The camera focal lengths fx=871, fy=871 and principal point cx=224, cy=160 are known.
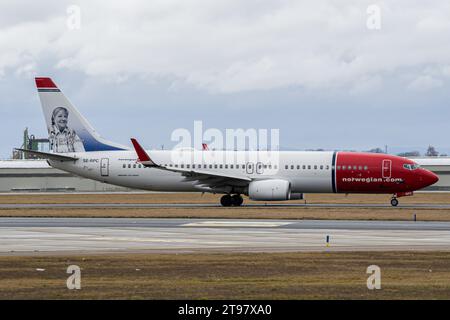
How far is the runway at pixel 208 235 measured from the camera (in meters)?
32.8

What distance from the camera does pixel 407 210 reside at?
57000 mm

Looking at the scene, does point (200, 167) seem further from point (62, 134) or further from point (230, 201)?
point (62, 134)

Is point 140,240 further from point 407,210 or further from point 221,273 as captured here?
point 407,210

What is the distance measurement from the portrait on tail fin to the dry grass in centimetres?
3863

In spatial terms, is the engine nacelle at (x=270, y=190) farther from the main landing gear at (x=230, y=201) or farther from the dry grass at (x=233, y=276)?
the dry grass at (x=233, y=276)

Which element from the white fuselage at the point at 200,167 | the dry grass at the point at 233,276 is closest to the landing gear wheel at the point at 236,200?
the white fuselage at the point at 200,167

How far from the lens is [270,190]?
6178cm

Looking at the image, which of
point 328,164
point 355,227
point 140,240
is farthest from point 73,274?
point 328,164

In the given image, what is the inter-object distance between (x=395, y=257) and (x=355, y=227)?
13202mm

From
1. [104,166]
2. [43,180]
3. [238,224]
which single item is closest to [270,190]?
[104,166]

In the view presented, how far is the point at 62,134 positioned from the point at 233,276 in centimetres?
4518

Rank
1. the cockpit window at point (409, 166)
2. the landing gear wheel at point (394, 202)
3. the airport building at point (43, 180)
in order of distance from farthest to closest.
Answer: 1. the airport building at point (43, 180)
2. the landing gear wheel at point (394, 202)
3. the cockpit window at point (409, 166)

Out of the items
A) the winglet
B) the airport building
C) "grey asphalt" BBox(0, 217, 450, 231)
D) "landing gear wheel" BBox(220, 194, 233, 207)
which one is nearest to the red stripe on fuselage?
"landing gear wheel" BBox(220, 194, 233, 207)

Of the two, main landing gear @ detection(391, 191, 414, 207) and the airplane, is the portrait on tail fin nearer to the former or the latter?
the airplane
